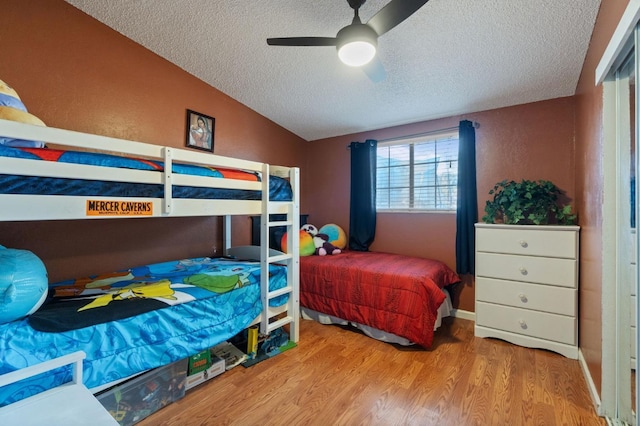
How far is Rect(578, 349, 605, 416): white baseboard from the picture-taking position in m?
1.58

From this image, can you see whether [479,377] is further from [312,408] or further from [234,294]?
[234,294]

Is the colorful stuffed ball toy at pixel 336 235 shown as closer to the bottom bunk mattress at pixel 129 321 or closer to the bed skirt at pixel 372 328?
the bed skirt at pixel 372 328

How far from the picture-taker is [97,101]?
2240 millimetres

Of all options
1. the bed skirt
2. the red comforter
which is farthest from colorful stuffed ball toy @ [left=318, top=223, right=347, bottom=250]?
the bed skirt

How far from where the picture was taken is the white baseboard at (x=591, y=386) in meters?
1.58

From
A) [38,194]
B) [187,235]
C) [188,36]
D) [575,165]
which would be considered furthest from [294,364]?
[575,165]

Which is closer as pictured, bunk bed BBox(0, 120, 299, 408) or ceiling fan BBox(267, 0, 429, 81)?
bunk bed BBox(0, 120, 299, 408)

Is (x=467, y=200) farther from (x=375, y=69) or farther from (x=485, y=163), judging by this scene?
(x=375, y=69)

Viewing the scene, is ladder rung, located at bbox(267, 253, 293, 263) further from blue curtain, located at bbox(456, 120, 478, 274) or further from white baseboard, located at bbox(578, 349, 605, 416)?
white baseboard, located at bbox(578, 349, 605, 416)

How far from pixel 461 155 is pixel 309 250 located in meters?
1.85

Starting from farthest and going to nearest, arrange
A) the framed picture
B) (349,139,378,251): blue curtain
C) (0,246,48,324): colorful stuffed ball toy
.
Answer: (349,139,378,251): blue curtain → the framed picture → (0,246,48,324): colorful stuffed ball toy

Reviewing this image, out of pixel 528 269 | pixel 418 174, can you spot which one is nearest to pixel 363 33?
pixel 418 174

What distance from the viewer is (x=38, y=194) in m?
1.22

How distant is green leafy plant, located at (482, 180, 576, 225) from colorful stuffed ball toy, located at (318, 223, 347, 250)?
172cm
